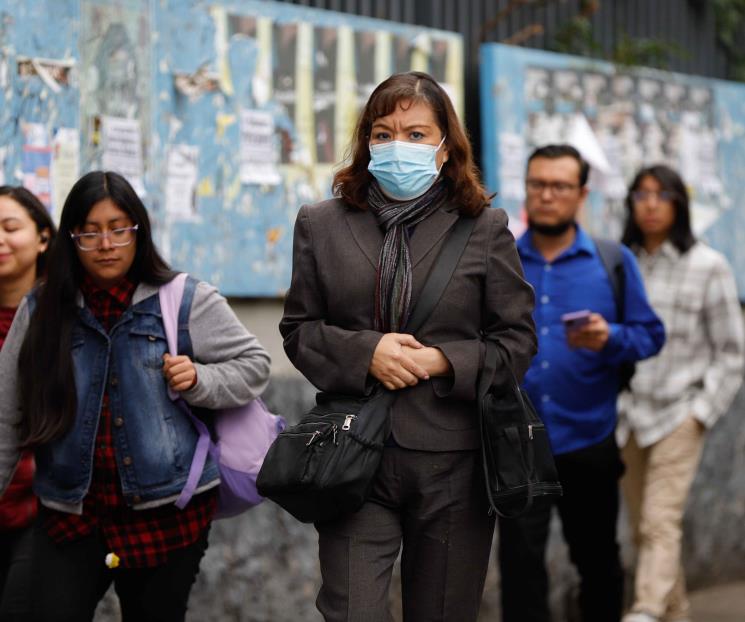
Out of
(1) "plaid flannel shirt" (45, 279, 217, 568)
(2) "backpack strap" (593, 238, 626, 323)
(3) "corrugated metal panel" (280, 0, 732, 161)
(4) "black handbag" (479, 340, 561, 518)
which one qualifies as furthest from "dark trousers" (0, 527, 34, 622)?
(3) "corrugated metal panel" (280, 0, 732, 161)

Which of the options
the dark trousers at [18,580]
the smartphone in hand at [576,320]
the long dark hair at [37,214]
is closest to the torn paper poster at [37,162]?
the long dark hair at [37,214]

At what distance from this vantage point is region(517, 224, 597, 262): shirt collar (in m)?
5.78

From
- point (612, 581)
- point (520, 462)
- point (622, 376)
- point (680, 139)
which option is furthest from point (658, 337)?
point (680, 139)

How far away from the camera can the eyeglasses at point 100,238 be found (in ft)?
14.4

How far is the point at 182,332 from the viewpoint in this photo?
4484mm

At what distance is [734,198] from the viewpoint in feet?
29.3

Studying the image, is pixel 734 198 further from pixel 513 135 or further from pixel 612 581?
pixel 612 581

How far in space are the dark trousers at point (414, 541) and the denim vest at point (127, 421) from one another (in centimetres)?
56

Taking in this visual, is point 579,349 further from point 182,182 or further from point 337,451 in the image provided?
point 337,451

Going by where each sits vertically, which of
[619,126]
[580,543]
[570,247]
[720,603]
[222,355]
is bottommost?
[720,603]

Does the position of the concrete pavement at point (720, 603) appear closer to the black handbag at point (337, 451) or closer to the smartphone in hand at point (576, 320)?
the smartphone in hand at point (576, 320)

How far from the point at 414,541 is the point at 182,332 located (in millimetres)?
1019

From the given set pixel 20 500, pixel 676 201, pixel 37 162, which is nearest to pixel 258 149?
pixel 37 162

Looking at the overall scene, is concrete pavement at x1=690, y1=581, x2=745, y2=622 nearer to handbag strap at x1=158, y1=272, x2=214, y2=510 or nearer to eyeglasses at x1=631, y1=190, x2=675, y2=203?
eyeglasses at x1=631, y1=190, x2=675, y2=203
